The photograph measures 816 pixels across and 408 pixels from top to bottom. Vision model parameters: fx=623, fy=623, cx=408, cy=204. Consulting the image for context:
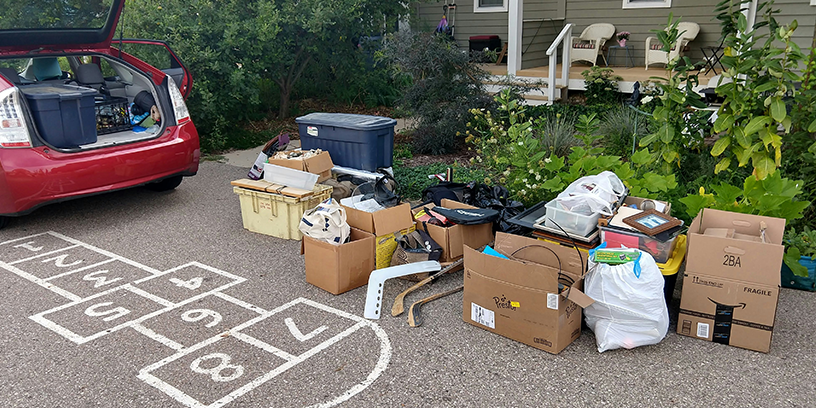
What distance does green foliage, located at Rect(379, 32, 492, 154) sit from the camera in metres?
8.02

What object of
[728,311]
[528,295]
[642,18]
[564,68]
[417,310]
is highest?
[642,18]

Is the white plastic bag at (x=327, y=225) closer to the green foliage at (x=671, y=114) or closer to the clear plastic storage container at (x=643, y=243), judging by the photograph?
the clear plastic storage container at (x=643, y=243)

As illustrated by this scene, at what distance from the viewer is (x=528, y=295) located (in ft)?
11.9

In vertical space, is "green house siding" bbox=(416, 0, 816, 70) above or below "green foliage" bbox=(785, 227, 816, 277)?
above

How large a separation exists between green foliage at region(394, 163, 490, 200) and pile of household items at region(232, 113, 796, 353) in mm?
1004

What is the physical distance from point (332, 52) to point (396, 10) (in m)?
1.29

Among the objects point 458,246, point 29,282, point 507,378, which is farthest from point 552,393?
point 29,282

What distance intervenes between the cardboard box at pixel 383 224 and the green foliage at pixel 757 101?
242 cm

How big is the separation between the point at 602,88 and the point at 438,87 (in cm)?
344

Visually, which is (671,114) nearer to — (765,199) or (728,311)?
(765,199)

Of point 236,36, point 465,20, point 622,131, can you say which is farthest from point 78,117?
point 465,20

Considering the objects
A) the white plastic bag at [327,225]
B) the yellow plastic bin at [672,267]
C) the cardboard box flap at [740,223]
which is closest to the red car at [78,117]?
the white plastic bag at [327,225]

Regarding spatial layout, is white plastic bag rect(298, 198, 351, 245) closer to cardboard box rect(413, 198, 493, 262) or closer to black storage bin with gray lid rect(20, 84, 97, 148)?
cardboard box rect(413, 198, 493, 262)

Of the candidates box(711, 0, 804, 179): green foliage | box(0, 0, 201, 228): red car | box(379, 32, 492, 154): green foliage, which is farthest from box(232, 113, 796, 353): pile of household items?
box(379, 32, 492, 154): green foliage
